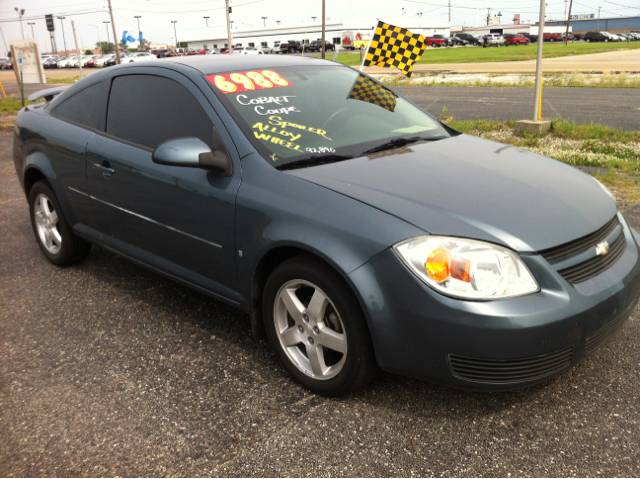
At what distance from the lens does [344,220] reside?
2.56 m

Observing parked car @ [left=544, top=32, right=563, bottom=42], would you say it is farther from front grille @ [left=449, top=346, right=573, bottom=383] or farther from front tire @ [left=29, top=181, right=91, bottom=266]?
front grille @ [left=449, top=346, right=573, bottom=383]

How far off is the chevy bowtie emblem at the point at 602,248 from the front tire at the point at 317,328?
3.56 feet

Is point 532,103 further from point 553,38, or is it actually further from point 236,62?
point 553,38

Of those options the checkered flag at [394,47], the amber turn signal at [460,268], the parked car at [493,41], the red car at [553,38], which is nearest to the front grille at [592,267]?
the amber turn signal at [460,268]

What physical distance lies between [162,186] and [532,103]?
13.9 m

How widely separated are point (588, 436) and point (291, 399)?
1.32m

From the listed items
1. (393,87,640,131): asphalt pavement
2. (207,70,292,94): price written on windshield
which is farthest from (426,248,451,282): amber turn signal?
(393,87,640,131): asphalt pavement

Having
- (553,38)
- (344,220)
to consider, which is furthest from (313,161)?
(553,38)

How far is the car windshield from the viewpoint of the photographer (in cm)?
314

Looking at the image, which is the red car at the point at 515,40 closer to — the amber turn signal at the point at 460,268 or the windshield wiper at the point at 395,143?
the windshield wiper at the point at 395,143

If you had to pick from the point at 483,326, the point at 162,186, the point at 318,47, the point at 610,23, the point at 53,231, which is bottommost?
the point at 610,23

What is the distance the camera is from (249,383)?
9.78 feet

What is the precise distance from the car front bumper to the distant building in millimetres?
95825

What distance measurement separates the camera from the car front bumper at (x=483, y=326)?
7.48 feet
